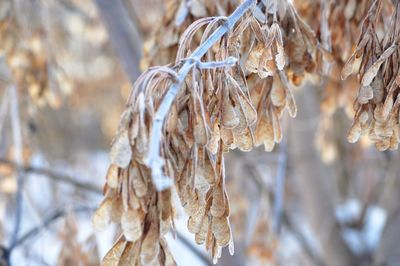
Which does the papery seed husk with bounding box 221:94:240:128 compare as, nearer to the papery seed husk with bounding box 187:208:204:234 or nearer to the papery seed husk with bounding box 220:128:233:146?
the papery seed husk with bounding box 220:128:233:146

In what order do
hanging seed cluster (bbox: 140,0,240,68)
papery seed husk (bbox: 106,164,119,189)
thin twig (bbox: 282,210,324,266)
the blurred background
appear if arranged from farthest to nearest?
thin twig (bbox: 282,210,324,266)
the blurred background
hanging seed cluster (bbox: 140,0,240,68)
papery seed husk (bbox: 106,164,119,189)

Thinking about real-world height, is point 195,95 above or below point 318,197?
above

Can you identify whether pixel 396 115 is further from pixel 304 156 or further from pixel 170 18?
pixel 304 156

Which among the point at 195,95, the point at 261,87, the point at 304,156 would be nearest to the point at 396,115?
the point at 261,87

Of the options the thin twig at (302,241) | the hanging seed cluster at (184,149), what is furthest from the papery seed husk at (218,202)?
the thin twig at (302,241)

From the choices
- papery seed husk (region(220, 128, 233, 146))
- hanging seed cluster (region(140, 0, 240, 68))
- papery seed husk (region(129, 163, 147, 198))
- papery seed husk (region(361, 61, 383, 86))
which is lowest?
papery seed husk (region(129, 163, 147, 198))

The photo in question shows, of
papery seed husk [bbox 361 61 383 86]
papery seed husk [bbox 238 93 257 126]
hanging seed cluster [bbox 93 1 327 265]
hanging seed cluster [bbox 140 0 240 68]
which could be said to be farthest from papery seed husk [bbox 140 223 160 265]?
hanging seed cluster [bbox 140 0 240 68]
